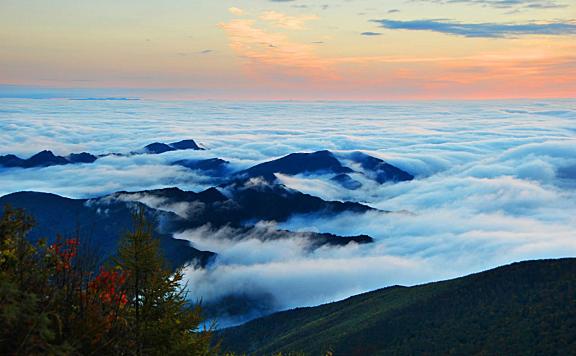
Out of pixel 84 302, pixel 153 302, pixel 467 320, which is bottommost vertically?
pixel 467 320

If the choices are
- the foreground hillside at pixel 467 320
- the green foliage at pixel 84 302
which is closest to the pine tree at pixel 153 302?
the green foliage at pixel 84 302

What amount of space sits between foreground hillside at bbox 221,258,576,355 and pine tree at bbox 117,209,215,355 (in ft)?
137

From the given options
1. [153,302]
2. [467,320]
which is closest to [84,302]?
[153,302]

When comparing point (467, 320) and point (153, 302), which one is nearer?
point (153, 302)

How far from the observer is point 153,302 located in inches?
748

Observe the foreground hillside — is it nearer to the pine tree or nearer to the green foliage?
the pine tree

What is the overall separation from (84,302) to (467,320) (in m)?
70.5

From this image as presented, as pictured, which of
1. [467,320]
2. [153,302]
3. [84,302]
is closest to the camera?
[84,302]

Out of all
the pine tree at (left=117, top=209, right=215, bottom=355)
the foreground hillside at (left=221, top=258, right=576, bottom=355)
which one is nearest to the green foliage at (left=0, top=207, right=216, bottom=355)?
the pine tree at (left=117, top=209, right=215, bottom=355)

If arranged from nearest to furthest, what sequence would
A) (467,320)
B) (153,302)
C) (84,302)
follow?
(84,302) < (153,302) < (467,320)

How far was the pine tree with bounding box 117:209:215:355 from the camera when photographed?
17.5m

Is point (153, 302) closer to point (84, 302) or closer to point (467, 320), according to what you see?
point (84, 302)

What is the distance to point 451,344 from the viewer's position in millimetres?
69438

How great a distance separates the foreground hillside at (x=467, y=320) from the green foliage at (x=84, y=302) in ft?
139
